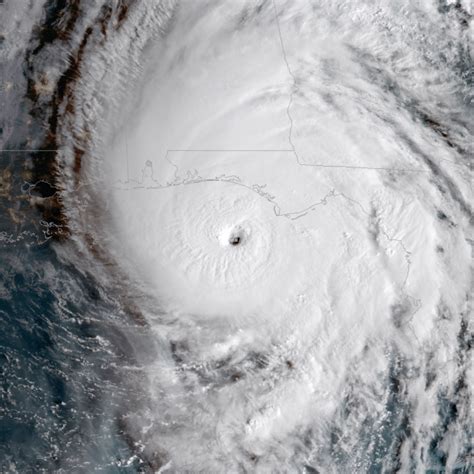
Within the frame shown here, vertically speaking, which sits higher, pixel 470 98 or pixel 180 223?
pixel 470 98

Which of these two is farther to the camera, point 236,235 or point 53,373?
point 236,235

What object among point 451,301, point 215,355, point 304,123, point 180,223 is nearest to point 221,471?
point 215,355

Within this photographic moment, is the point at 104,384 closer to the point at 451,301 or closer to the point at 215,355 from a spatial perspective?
the point at 215,355

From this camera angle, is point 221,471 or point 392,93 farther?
point 392,93

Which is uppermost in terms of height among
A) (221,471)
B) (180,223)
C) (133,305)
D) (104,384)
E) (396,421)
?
(180,223)

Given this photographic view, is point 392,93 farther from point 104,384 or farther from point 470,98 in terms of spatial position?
point 104,384

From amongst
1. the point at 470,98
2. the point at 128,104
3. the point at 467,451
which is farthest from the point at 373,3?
the point at 467,451

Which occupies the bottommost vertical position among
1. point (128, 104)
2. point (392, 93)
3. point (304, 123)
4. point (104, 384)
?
point (104, 384)

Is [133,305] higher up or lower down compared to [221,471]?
higher up

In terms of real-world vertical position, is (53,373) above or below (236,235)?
below
